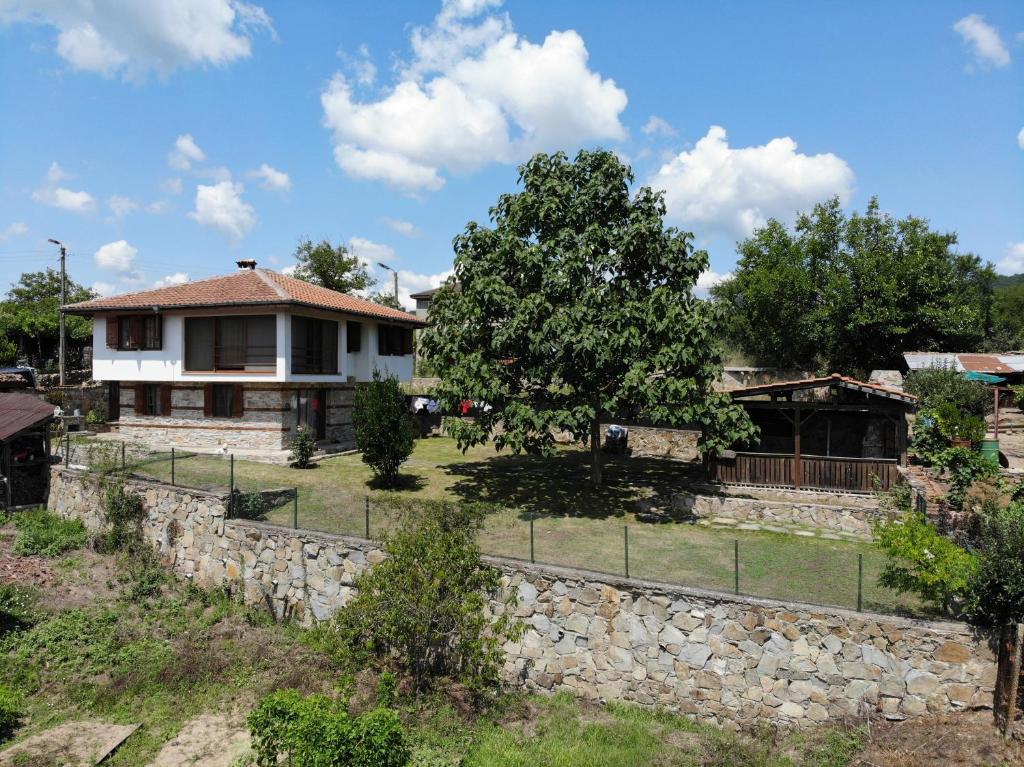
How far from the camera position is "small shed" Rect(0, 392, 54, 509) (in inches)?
770

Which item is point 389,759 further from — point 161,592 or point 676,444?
point 676,444

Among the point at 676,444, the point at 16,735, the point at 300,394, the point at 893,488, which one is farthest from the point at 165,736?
the point at 676,444

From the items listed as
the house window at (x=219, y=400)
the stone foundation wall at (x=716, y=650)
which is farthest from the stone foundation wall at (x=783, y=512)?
the house window at (x=219, y=400)

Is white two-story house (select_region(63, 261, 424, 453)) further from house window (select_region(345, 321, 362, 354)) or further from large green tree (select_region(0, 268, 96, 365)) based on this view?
large green tree (select_region(0, 268, 96, 365))

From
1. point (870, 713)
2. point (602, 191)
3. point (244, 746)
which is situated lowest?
point (244, 746)

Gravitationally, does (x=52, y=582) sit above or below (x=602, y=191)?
below

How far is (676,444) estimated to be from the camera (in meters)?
27.9

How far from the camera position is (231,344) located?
23828mm

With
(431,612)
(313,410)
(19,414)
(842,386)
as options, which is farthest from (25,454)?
(842,386)

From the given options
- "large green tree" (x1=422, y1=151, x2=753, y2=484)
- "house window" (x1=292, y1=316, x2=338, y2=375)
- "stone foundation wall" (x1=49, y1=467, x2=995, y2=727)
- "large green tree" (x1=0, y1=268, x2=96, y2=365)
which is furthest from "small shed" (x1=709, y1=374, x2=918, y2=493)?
"large green tree" (x1=0, y1=268, x2=96, y2=365)

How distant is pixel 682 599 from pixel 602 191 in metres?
12.6

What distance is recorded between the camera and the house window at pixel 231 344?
2336cm

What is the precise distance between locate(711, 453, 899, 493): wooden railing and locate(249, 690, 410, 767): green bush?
14049 millimetres

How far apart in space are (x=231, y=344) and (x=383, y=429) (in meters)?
8.02
